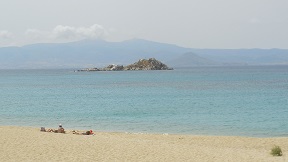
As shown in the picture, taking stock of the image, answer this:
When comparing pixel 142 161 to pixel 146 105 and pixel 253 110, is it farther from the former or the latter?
pixel 146 105

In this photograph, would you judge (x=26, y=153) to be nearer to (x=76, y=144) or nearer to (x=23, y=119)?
(x=76, y=144)

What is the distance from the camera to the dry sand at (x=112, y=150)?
18.5 metres

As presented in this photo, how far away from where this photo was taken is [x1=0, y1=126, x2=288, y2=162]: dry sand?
18.5m

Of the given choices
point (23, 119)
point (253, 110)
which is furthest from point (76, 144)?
point (253, 110)

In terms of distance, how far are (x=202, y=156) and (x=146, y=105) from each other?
3224 centimetres

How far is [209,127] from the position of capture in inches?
1307

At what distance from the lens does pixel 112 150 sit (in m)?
20.3

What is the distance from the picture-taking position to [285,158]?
63.0ft

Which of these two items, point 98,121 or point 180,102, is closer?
point 98,121

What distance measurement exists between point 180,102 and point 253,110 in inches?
478

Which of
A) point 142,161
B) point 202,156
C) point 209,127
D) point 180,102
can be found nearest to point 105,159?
point 142,161

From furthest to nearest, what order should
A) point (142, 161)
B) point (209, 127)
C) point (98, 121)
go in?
point (98, 121) → point (209, 127) → point (142, 161)

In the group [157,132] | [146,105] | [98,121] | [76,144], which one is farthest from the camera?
[146,105]

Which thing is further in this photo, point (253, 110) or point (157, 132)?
point (253, 110)
